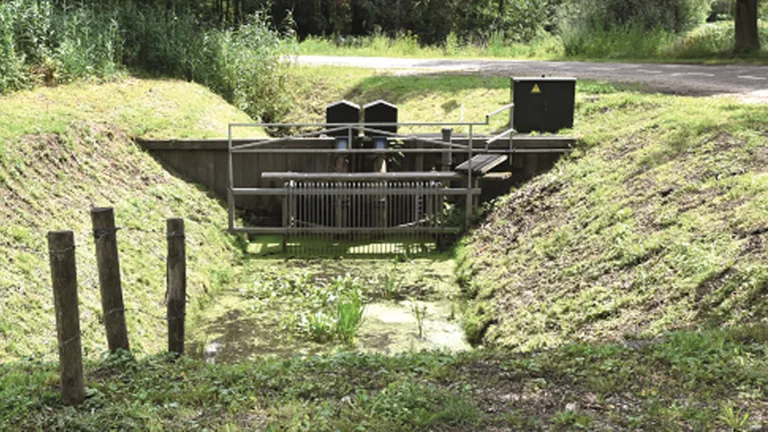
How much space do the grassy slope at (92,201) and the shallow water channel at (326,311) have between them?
54 centimetres

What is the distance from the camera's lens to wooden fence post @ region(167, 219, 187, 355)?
23.0ft

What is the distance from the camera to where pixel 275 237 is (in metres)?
15.3

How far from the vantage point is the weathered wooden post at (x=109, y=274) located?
6.47 metres

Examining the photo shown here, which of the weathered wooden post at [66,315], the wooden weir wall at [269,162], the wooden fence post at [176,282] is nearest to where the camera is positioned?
the weathered wooden post at [66,315]

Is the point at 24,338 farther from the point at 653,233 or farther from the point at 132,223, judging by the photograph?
the point at 653,233

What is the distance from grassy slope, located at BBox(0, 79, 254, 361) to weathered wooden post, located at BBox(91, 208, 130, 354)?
1.61 metres

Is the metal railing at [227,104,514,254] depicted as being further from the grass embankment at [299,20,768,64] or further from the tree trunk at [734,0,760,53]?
the tree trunk at [734,0,760,53]

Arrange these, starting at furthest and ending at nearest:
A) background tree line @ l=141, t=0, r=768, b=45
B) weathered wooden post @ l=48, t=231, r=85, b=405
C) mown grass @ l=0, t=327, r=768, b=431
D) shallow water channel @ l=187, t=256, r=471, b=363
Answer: background tree line @ l=141, t=0, r=768, b=45 < shallow water channel @ l=187, t=256, r=471, b=363 < weathered wooden post @ l=48, t=231, r=85, b=405 < mown grass @ l=0, t=327, r=768, b=431

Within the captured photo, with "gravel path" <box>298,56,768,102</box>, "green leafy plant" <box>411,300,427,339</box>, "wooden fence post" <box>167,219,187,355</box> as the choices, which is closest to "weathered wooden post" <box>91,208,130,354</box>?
"wooden fence post" <box>167,219,187,355</box>

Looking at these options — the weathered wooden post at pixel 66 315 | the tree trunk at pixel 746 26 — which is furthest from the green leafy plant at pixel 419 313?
the tree trunk at pixel 746 26

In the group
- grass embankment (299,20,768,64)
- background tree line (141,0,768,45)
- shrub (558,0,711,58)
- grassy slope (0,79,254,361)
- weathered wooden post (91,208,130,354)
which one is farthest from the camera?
background tree line (141,0,768,45)

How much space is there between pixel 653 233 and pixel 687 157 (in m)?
2.41


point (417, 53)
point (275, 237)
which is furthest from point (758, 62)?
point (275, 237)

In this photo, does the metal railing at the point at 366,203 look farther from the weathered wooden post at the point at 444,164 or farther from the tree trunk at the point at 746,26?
the tree trunk at the point at 746,26
